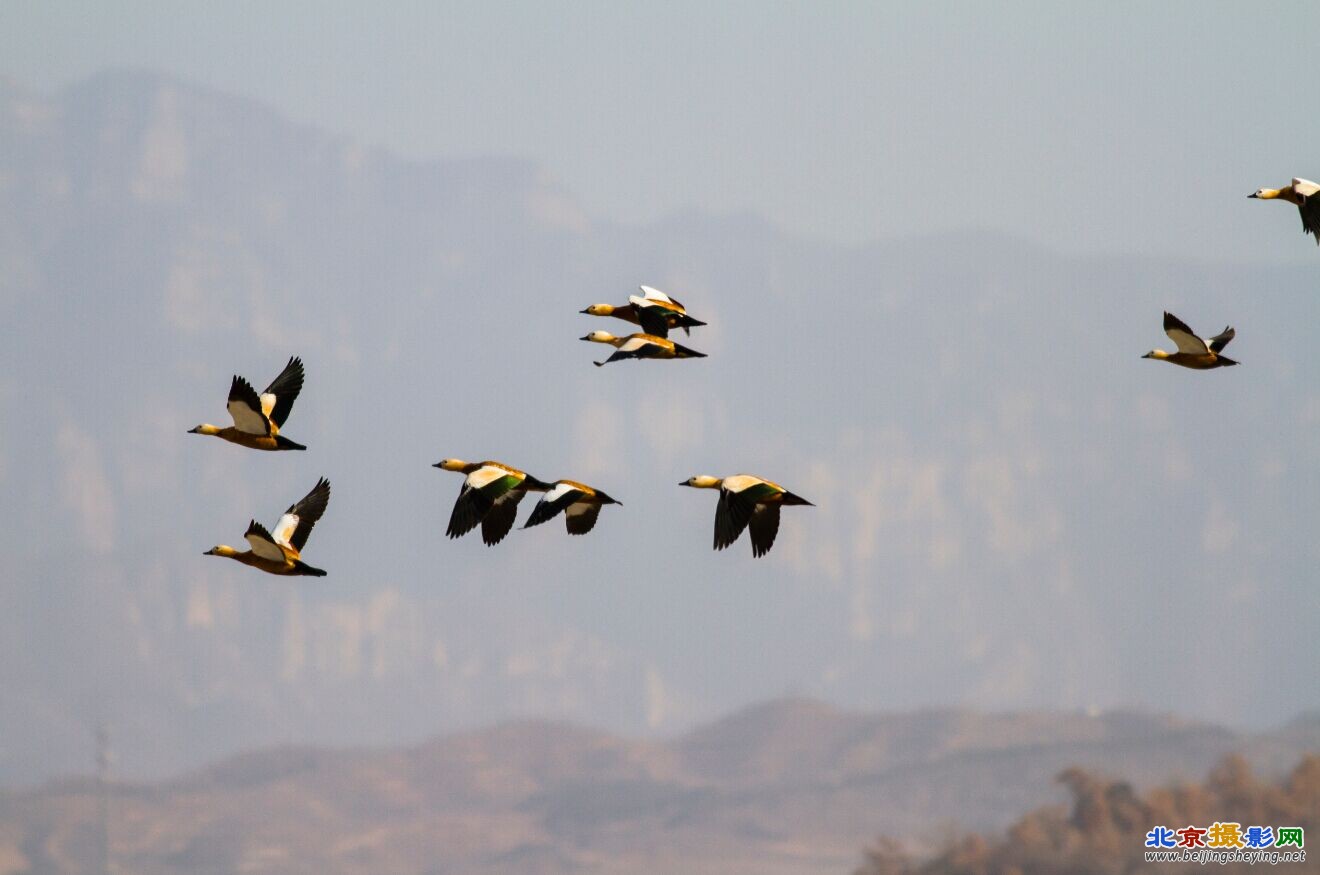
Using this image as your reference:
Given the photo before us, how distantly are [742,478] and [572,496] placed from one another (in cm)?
375

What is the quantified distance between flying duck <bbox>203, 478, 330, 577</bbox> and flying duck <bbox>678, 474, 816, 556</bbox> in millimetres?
7367

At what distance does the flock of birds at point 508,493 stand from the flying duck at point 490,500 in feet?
0.06

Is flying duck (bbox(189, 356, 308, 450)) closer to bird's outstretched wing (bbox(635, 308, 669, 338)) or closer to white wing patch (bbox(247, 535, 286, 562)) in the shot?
white wing patch (bbox(247, 535, 286, 562))

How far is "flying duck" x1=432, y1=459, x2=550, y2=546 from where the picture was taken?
39.2 m

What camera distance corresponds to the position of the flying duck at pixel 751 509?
3759 cm

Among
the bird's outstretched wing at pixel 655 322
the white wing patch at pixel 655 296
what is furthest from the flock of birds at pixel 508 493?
the white wing patch at pixel 655 296

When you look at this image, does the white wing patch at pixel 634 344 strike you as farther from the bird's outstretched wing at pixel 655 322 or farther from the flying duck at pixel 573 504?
the flying duck at pixel 573 504

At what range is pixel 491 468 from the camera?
4044cm

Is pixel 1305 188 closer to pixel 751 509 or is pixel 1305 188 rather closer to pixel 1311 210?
pixel 1311 210

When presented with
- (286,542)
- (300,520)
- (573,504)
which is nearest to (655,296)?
(573,504)

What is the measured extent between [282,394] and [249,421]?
1894mm

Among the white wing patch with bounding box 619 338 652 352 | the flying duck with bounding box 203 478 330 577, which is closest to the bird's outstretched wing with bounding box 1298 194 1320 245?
the white wing patch with bounding box 619 338 652 352

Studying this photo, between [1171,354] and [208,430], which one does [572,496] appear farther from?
[1171,354]

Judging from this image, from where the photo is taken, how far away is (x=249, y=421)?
131ft
